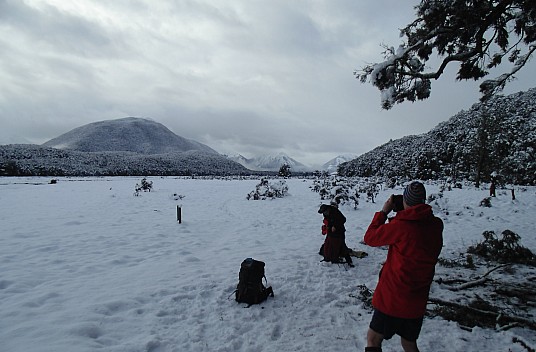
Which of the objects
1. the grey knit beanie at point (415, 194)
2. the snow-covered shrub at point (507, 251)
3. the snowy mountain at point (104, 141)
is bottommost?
the snow-covered shrub at point (507, 251)

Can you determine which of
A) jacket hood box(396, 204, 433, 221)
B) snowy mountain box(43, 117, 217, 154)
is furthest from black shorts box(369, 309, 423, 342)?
snowy mountain box(43, 117, 217, 154)

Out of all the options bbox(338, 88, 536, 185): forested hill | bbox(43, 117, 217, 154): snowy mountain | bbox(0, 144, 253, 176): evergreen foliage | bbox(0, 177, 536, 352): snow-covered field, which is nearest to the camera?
bbox(0, 177, 536, 352): snow-covered field

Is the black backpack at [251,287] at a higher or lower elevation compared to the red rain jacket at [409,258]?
lower

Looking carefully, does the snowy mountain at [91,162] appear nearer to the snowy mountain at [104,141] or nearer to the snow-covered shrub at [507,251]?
the snowy mountain at [104,141]

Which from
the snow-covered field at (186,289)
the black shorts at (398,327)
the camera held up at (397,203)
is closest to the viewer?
the black shorts at (398,327)

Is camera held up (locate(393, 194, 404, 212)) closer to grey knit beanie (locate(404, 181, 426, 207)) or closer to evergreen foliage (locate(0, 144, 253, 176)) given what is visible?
grey knit beanie (locate(404, 181, 426, 207))

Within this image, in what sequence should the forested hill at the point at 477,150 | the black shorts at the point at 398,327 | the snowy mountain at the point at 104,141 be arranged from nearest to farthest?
the black shorts at the point at 398,327
the forested hill at the point at 477,150
the snowy mountain at the point at 104,141

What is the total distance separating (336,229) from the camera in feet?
20.2

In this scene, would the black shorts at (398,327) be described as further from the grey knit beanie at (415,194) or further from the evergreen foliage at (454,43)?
the evergreen foliage at (454,43)

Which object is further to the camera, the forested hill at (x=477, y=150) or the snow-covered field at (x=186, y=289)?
the forested hill at (x=477, y=150)

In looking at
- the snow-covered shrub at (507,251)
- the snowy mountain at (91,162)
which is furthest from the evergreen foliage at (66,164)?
the snow-covered shrub at (507,251)

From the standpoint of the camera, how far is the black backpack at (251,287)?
4.46 m

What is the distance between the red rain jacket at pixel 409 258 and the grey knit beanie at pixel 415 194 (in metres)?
0.06

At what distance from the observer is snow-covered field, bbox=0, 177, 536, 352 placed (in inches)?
134
